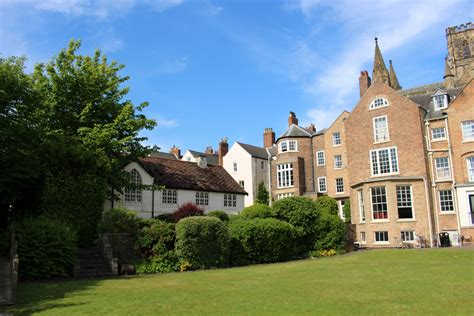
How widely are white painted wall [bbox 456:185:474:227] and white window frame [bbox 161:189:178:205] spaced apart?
926 inches

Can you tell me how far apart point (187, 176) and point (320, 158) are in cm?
1906

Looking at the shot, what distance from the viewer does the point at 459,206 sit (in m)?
33.2

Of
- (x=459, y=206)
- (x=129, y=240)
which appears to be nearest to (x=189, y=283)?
(x=129, y=240)

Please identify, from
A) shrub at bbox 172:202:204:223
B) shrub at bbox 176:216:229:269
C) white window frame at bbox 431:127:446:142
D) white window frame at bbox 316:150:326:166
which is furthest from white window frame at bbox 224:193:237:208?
white window frame at bbox 431:127:446:142

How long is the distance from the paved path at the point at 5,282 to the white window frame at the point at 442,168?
1268 inches

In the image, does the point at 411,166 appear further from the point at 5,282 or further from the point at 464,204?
the point at 5,282

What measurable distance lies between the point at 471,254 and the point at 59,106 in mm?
26024

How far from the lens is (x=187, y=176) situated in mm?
38875

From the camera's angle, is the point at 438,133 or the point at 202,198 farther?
the point at 202,198

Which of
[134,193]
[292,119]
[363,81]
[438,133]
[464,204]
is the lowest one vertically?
[464,204]

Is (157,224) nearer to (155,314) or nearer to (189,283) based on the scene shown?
(189,283)

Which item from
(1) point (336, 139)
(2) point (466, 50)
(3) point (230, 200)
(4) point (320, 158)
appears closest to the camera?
(3) point (230, 200)

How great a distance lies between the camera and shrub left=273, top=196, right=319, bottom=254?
27.4 meters

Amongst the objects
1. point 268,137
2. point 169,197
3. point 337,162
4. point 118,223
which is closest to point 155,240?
point 118,223
